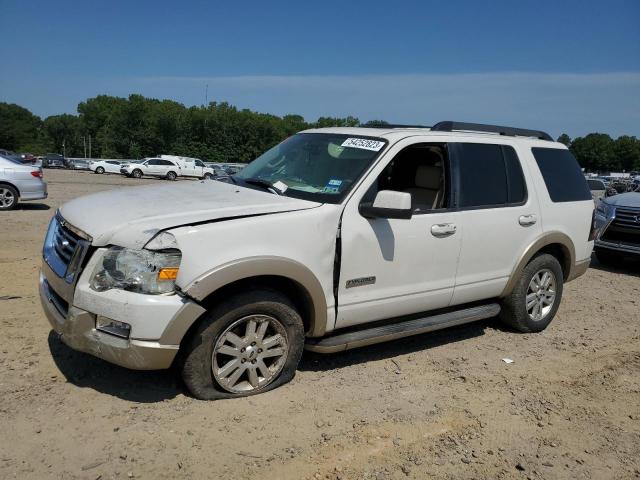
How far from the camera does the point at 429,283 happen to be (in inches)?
183

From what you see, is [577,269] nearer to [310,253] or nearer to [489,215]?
[489,215]

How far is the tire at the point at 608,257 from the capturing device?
9.52 meters

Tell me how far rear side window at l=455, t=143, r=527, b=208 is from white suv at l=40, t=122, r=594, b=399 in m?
0.02

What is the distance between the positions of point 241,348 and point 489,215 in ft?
8.43

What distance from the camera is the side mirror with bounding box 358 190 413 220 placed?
4.02 m

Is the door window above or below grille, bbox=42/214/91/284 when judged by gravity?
above

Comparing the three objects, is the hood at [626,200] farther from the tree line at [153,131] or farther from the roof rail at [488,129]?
the tree line at [153,131]

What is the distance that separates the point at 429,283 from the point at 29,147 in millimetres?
103991

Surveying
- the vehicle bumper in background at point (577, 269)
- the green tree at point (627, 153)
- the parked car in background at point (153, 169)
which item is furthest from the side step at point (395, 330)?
the green tree at point (627, 153)

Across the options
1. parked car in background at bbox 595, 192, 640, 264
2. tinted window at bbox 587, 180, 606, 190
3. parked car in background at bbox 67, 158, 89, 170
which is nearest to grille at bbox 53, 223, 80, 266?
parked car in background at bbox 595, 192, 640, 264

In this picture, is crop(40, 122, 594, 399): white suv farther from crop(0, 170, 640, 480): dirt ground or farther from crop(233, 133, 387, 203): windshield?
crop(0, 170, 640, 480): dirt ground

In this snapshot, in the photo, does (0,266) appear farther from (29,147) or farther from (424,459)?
(29,147)

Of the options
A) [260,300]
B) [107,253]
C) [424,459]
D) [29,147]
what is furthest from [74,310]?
[29,147]

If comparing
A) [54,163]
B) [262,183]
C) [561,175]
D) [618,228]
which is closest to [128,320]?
[262,183]
